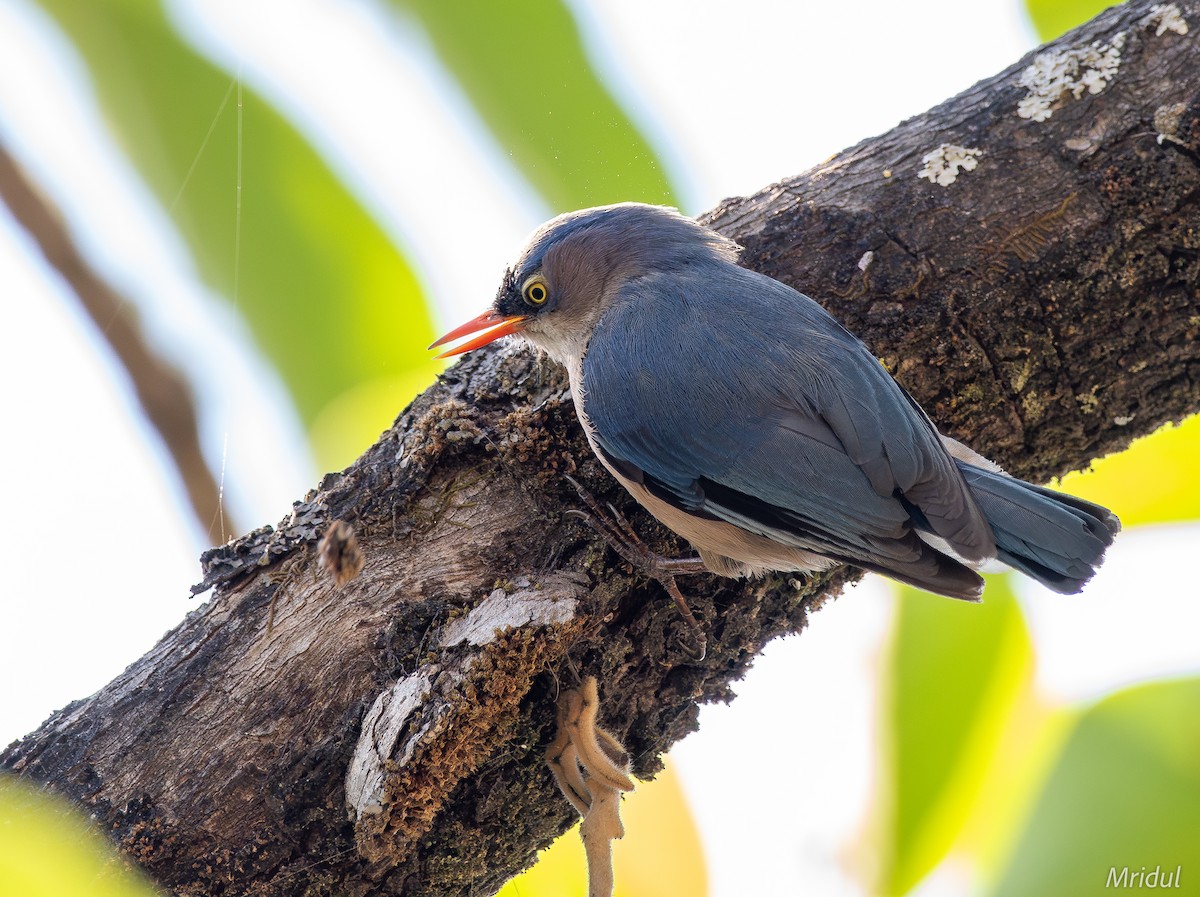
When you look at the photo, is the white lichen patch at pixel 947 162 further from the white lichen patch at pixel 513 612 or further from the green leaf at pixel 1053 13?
the white lichen patch at pixel 513 612

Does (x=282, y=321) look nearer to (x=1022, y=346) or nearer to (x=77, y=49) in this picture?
(x=77, y=49)

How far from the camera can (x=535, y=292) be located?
10.1 ft

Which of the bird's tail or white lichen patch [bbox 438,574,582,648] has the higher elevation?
white lichen patch [bbox 438,574,582,648]

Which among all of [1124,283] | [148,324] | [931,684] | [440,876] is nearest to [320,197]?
[148,324]

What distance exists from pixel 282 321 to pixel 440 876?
1.98 meters

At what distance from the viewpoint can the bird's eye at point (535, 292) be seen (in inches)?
120

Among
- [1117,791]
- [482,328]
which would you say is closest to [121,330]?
[482,328]

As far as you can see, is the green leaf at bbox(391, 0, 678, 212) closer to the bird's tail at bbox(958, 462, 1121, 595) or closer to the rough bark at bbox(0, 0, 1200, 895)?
the rough bark at bbox(0, 0, 1200, 895)

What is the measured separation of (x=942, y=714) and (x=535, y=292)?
2128 mm

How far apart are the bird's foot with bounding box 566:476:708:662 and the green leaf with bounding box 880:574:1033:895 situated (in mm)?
1319

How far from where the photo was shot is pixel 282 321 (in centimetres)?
342

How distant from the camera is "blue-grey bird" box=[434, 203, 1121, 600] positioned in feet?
8.02

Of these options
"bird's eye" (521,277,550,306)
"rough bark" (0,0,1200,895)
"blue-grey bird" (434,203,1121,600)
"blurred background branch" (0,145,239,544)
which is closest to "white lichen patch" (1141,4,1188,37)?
"rough bark" (0,0,1200,895)

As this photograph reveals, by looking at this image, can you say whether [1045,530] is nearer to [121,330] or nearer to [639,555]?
[639,555]
